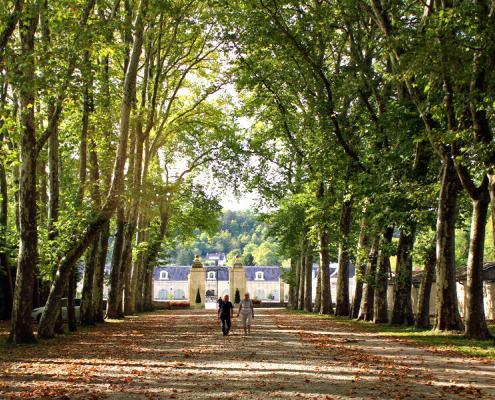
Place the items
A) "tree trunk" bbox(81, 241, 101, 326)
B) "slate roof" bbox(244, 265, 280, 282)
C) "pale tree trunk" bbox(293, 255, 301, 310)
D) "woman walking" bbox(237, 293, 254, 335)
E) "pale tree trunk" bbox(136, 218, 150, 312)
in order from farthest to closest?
"slate roof" bbox(244, 265, 280, 282), "pale tree trunk" bbox(293, 255, 301, 310), "pale tree trunk" bbox(136, 218, 150, 312), "tree trunk" bbox(81, 241, 101, 326), "woman walking" bbox(237, 293, 254, 335)

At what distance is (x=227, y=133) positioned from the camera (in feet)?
125

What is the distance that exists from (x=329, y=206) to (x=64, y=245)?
17.0 m

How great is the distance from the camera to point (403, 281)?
78.4ft

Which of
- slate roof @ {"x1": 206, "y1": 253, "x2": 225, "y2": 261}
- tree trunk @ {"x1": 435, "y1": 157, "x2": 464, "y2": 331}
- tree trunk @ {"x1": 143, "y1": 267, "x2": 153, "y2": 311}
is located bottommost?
tree trunk @ {"x1": 143, "y1": 267, "x2": 153, "y2": 311}

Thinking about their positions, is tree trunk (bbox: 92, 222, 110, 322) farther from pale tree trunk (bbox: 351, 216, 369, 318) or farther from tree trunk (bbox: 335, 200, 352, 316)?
tree trunk (bbox: 335, 200, 352, 316)

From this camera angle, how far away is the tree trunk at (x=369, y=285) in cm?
2642

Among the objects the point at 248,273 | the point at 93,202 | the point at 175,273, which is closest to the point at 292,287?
the point at 93,202

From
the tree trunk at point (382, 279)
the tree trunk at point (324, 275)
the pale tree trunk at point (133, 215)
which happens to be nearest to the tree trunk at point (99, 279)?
the pale tree trunk at point (133, 215)

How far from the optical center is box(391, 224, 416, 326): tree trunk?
77.8ft

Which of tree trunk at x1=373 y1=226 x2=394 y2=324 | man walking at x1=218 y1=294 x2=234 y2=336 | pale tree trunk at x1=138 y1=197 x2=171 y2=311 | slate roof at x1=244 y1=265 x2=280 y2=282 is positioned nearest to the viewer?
man walking at x1=218 y1=294 x2=234 y2=336

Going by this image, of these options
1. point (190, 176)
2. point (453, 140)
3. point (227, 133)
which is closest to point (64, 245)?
point (453, 140)

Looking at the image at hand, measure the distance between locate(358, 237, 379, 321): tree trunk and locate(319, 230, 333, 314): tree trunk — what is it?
7.44 metres

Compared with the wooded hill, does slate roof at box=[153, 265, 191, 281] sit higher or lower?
lower

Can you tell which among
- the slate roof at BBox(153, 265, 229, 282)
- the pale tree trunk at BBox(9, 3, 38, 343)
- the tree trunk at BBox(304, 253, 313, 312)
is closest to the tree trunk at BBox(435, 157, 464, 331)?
the pale tree trunk at BBox(9, 3, 38, 343)
